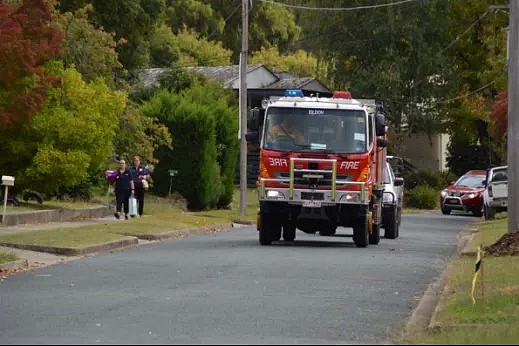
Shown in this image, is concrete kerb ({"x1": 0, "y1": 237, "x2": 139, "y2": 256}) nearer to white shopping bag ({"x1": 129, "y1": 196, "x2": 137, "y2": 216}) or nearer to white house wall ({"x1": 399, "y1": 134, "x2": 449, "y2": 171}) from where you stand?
white shopping bag ({"x1": 129, "y1": 196, "x2": 137, "y2": 216})

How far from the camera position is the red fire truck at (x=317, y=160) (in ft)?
85.6

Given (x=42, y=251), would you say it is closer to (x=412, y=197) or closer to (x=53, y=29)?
(x=53, y=29)

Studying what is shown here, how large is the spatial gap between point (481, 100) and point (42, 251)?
37.2 m

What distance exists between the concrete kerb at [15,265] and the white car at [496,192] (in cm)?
2212

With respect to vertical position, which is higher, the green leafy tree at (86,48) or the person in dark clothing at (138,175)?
the green leafy tree at (86,48)

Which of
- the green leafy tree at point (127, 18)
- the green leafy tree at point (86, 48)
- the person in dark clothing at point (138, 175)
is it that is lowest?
the person in dark clothing at point (138, 175)

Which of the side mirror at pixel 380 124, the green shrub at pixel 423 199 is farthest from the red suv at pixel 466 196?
the side mirror at pixel 380 124

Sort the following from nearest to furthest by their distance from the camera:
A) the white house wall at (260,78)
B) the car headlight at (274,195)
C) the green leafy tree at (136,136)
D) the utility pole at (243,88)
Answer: the car headlight at (274,195) → the utility pole at (243,88) → the green leafy tree at (136,136) → the white house wall at (260,78)

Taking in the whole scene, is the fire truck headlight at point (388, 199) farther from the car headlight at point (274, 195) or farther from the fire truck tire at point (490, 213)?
the fire truck tire at point (490, 213)

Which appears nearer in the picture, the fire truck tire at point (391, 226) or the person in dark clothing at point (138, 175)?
the fire truck tire at point (391, 226)

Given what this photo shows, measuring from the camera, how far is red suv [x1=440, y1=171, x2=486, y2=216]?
164 ft

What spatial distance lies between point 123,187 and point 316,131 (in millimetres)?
9402

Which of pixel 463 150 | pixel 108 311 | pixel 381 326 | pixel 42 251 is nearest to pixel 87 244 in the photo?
pixel 42 251

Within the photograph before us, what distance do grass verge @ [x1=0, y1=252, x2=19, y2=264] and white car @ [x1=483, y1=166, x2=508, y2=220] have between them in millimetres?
21967
